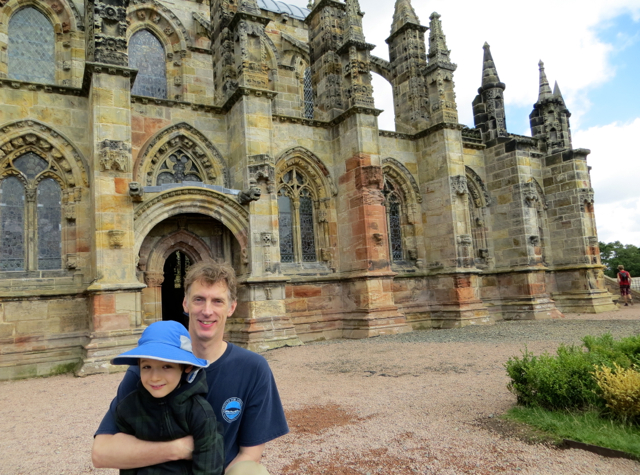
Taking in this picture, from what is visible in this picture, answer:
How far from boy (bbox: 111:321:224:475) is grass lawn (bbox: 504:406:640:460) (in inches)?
138

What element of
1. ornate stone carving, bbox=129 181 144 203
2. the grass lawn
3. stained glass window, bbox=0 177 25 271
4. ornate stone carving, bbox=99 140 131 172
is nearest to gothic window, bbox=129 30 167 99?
ornate stone carving, bbox=99 140 131 172

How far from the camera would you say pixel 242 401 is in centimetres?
211

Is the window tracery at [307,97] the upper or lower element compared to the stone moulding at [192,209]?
upper

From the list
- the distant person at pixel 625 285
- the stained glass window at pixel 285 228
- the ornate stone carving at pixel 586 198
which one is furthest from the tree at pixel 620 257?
the stained glass window at pixel 285 228

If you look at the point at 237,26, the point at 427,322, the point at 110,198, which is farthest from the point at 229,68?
the point at 427,322

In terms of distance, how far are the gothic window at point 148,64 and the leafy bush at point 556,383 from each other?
1342cm

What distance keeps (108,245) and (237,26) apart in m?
6.86

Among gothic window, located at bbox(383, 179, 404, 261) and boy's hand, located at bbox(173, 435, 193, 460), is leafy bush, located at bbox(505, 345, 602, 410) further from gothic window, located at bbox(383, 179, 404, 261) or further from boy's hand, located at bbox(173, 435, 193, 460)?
gothic window, located at bbox(383, 179, 404, 261)

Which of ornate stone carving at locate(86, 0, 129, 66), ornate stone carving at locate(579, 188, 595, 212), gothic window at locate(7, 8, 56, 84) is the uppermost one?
gothic window at locate(7, 8, 56, 84)

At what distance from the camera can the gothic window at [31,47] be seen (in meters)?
13.0

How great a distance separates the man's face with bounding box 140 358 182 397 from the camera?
1.87 m

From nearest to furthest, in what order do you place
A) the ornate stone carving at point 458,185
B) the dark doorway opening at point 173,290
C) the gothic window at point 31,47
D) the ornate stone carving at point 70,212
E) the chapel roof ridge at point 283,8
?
1. the ornate stone carving at point 70,212
2. the gothic window at point 31,47
3. the dark doorway opening at point 173,290
4. the ornate stone carving at point 458,185
5. the chapel roof ridge at point 283,8

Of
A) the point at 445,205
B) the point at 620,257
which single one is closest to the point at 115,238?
the point at 445,205

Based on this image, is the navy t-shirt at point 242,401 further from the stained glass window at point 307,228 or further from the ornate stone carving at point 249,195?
the stained glass window at point 307,228
